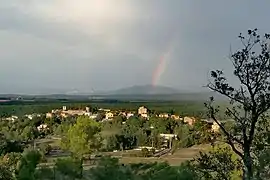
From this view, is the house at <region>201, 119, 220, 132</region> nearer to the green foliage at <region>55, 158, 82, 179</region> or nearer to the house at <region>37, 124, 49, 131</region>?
the green foliage at <region>55, 158, 82, 179</region>

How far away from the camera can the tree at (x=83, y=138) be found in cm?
3484

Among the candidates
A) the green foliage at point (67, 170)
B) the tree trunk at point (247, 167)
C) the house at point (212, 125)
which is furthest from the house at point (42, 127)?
the tree trunk at point (247, 167)

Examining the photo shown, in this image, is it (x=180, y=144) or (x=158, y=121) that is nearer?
(x=180, y=144)

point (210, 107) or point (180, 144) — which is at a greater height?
point (210, 107)

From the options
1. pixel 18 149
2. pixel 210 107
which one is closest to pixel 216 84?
pixel 210 107

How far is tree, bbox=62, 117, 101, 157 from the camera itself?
3484 centimetres

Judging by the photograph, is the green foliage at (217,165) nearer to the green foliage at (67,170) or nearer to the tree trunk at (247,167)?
the tree trunk at (247,167)

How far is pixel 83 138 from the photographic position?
35.3 meters

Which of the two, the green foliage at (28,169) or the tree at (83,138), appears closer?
the green foliage at (28,169)

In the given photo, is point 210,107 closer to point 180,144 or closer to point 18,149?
point 18,149

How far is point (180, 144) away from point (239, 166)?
125 ft

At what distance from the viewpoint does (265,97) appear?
7230 mm

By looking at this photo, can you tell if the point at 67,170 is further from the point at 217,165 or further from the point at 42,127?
the point at 42,127

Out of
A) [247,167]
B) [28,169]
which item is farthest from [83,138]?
[247,167]
